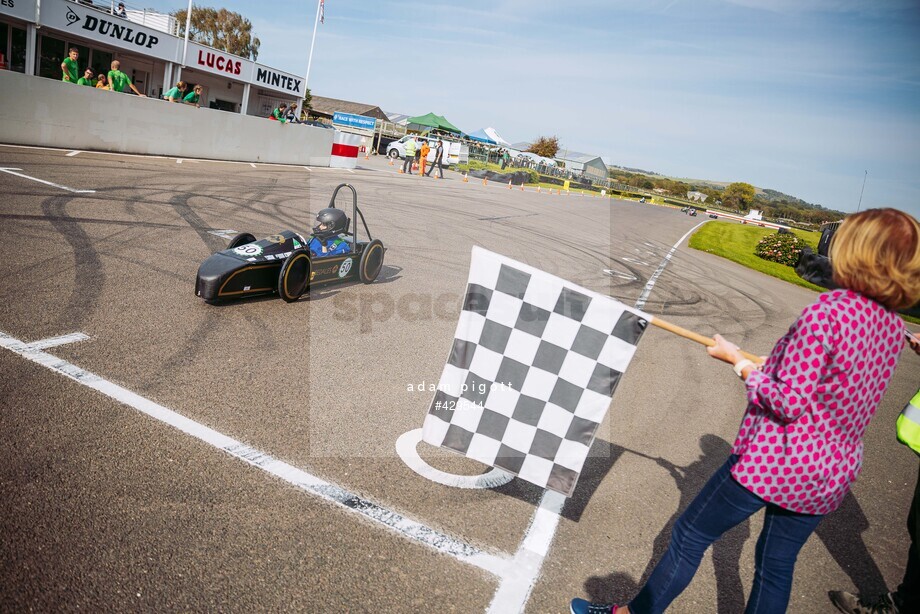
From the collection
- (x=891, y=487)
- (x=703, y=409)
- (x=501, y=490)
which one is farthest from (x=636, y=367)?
(x=501, y=490)

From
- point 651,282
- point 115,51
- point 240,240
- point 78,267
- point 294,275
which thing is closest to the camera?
point 78,267

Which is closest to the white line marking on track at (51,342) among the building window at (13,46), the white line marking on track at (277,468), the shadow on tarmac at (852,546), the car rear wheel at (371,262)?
the white line marking on track at (277,468)

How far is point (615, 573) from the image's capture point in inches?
111

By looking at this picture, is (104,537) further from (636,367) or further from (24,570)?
(636,367)

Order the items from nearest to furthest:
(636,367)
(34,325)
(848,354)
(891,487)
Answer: (848,354) < (34,325) < (891,487) < (636,367)

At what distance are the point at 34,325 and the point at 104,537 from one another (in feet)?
8.72

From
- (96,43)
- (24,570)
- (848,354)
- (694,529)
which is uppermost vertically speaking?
(96,43)

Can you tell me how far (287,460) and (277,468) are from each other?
10 cm

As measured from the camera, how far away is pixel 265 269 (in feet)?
18.4

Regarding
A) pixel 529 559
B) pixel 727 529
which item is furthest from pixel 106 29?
pixel 727 529

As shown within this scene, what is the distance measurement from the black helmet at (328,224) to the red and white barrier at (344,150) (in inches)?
615

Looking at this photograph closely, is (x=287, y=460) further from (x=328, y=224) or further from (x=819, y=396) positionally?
(x=328, y=224)

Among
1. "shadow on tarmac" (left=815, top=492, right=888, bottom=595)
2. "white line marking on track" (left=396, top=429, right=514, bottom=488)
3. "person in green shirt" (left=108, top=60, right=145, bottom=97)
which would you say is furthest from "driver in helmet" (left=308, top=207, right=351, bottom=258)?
"person in green shirt" (left=108, top=60, right=145, bottom=97)

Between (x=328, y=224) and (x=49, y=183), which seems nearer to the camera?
(x=328, y=224)
